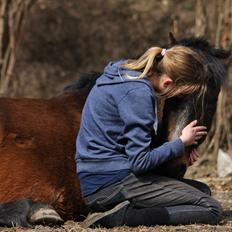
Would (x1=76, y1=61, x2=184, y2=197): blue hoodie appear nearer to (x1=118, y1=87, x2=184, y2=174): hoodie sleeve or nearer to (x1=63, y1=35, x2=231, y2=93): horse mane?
(x1=118, y1=87, x2=184, y2=174): hoodie sleeve

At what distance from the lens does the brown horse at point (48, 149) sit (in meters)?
4.43

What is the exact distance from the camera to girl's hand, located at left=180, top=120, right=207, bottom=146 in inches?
172

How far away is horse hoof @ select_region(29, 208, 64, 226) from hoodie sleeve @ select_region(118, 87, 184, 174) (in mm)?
573

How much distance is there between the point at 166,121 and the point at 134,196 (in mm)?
529

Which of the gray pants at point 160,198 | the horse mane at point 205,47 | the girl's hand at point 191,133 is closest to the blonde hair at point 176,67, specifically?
the girl's hand at point 191,133

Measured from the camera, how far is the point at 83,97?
16.8 ft

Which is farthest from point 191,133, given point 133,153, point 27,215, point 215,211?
point 27,215

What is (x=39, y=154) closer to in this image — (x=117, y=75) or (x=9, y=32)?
(x=117, y=75)

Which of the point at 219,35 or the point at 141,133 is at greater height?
the point at 219,35

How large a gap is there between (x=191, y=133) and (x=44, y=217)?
1.03m

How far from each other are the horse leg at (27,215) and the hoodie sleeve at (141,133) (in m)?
0.59

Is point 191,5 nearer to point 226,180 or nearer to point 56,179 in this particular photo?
point 226,180

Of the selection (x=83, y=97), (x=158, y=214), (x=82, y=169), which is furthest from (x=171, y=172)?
(x=83, y=97)

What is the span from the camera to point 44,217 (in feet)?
14.0
